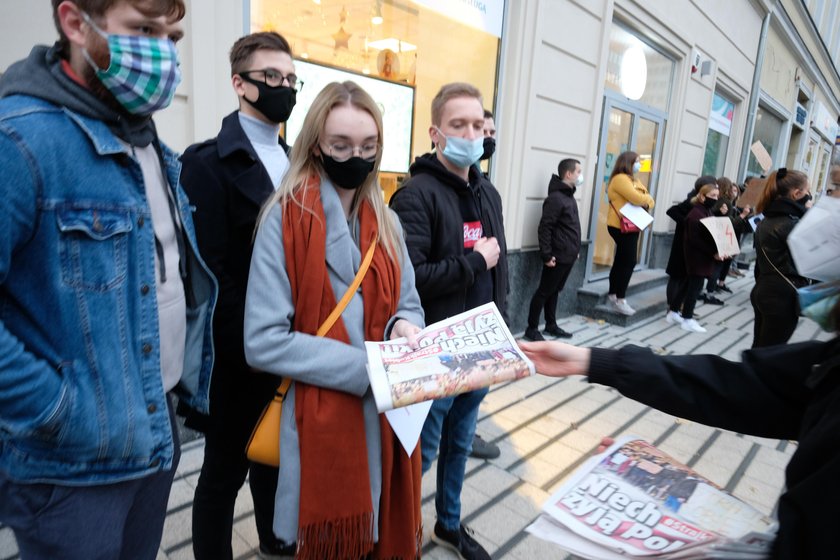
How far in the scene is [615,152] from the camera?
687 cm

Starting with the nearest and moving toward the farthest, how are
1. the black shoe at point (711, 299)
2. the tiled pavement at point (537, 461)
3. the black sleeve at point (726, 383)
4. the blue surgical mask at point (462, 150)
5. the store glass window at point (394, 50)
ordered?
the black sleeve at point (726, 383), the blue surgical mask at point (462, 150), the tiled pavement at point (537, 461), the store glass window at point (394, 50), the black shoe at point (711, 299)

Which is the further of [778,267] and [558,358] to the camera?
[778,267]

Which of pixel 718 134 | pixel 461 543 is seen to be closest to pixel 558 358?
pixel 461 543

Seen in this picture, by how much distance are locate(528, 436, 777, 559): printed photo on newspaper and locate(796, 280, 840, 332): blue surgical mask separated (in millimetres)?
379

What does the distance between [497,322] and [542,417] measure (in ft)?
7.50

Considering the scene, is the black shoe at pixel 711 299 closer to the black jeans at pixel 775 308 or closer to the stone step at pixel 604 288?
the stone step at pixel 604 288

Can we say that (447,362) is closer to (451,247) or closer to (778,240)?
(451,247)

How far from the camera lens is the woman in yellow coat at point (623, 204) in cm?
574

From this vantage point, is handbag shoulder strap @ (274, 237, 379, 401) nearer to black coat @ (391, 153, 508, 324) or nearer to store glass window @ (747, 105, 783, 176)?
black coat @ (391, 153, 508, 324)

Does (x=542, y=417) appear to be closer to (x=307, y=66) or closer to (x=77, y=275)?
(x=307, y=66)

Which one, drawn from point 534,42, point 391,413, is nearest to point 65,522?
point 391,413

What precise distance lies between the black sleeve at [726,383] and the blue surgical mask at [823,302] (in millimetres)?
109

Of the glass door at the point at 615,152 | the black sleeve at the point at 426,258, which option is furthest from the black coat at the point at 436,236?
the glass door at the point at 615,152

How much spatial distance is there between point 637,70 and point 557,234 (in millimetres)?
3421
